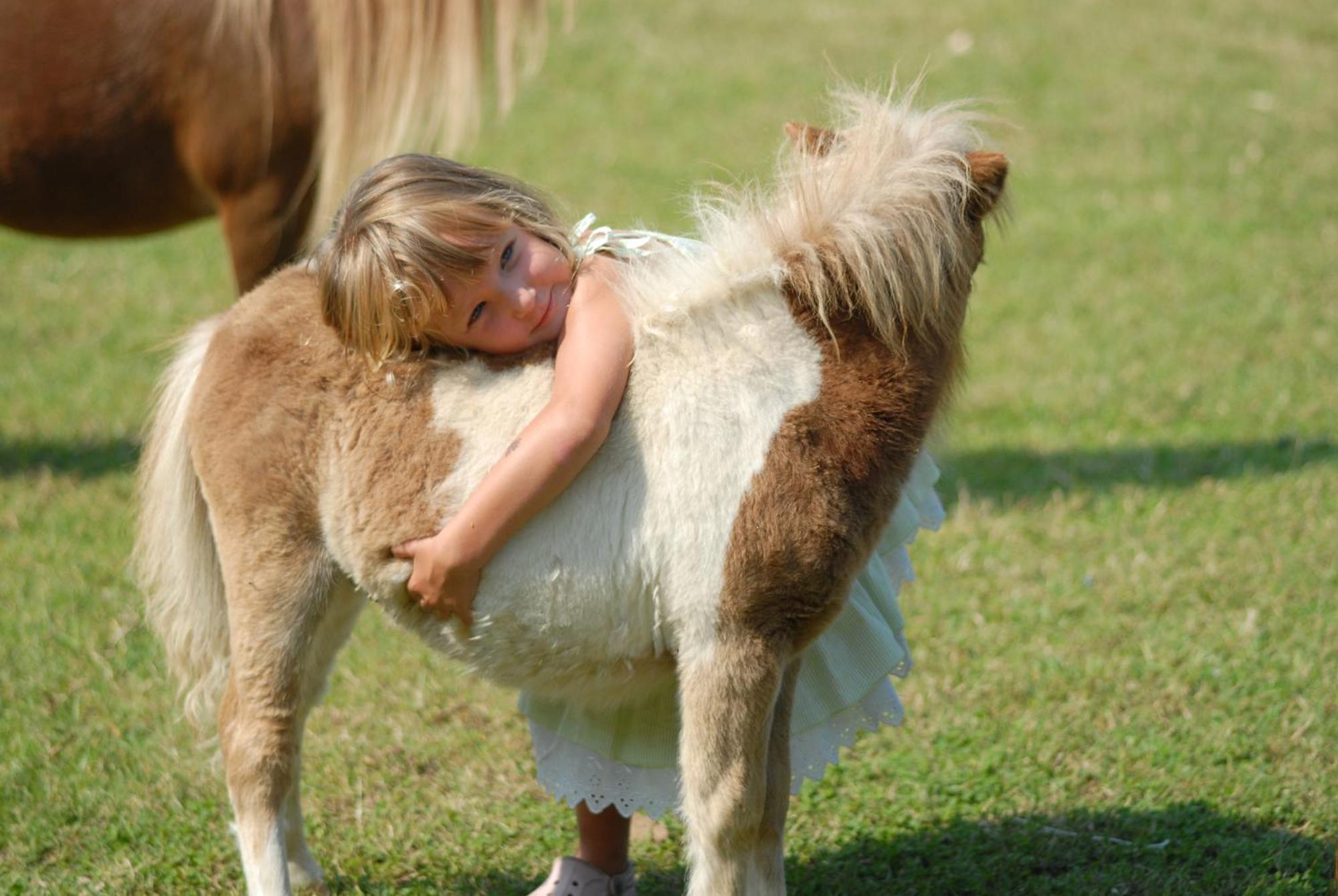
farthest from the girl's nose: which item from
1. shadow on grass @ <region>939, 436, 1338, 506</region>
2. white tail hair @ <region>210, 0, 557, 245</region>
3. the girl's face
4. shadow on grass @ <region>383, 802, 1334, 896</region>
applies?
shadow on grass @ <region>939, 436, 1338, 506</region>

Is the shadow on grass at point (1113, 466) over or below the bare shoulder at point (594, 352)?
below

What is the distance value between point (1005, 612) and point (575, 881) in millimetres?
1658

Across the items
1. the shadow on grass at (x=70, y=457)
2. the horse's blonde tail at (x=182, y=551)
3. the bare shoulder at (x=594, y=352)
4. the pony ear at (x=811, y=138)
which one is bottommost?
the shadow on grass at (x=70, y=457)

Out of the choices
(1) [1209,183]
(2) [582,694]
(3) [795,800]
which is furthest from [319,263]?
(1) [1209,183]

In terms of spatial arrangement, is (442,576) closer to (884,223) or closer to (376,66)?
(884,223)

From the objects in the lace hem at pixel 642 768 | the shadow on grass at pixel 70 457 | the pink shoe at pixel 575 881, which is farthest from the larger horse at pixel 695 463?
the shadow on grass at pixel 70 457

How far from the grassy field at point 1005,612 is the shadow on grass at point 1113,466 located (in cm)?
2

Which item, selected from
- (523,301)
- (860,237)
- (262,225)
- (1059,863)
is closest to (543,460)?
(523,301)

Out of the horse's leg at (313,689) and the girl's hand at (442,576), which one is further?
the horse's leg at (313,689)

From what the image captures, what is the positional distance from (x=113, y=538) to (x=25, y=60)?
1427mm

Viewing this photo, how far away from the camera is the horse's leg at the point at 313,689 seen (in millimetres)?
2141

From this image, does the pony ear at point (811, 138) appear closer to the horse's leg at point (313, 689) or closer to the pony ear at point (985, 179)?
the pony ear at point (985, 179)

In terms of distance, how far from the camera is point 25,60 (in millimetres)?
3422

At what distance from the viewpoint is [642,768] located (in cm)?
230
